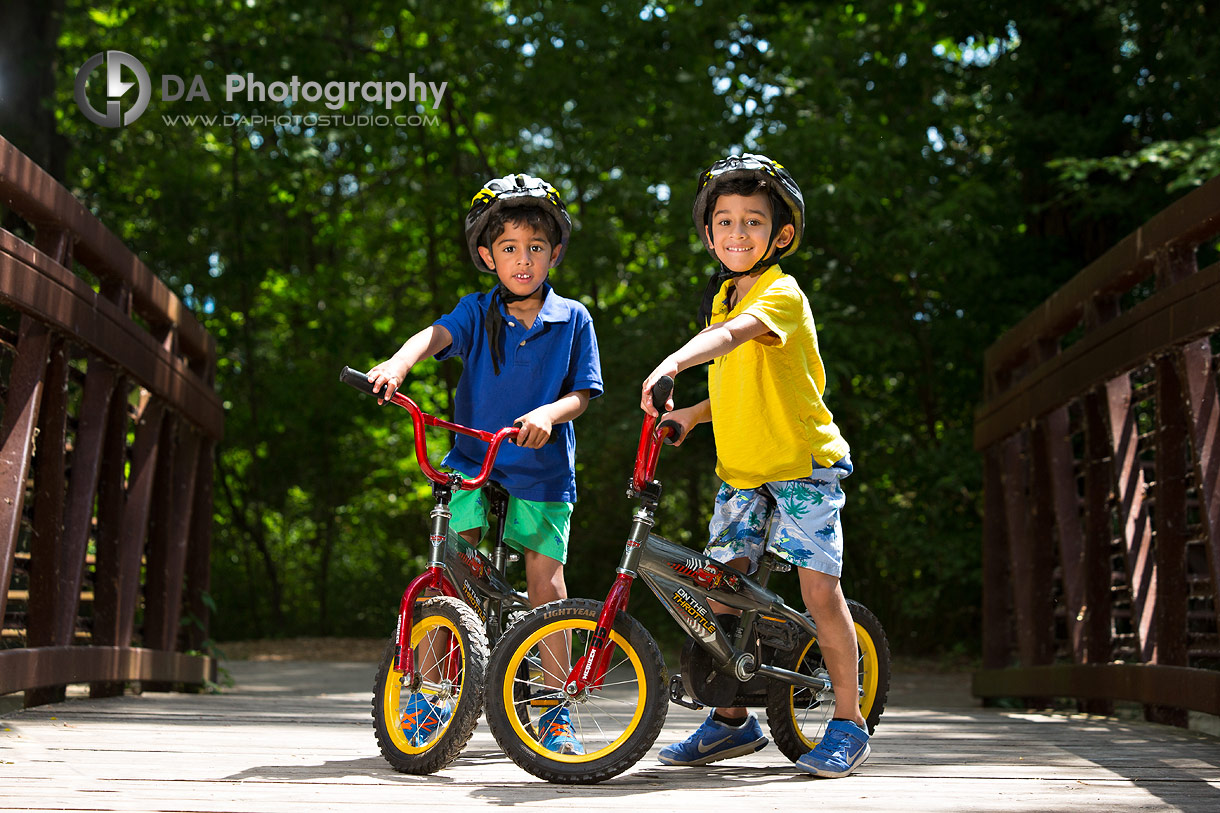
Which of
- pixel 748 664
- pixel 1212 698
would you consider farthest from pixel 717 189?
pixel 1212 698

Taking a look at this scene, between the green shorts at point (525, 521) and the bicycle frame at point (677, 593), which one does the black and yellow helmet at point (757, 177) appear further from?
the green shorts at point (525, 521)

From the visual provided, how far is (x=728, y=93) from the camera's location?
37.1 feet

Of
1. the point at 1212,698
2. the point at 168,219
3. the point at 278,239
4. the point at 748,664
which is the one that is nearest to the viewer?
the point at 748,664

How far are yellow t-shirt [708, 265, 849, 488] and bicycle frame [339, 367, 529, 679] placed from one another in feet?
1.97

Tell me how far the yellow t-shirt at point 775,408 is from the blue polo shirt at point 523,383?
39 cm

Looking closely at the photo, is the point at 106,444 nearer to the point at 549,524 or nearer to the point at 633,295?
the point at 549,524

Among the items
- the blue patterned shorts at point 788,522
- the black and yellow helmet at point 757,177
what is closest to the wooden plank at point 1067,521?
the blue patterned shorts at point 788,522

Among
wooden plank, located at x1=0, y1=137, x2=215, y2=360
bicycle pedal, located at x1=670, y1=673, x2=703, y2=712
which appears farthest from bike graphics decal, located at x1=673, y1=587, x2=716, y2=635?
wooden plank, located at x1=0, y1=137, x2=215, y2=360

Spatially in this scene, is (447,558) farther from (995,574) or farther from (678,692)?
(995,574)

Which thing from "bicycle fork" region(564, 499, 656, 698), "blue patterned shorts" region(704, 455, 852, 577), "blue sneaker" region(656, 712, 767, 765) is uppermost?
"blue patterned shorts" region(704, 455, 852, 577)

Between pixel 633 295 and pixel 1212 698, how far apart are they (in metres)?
8.36

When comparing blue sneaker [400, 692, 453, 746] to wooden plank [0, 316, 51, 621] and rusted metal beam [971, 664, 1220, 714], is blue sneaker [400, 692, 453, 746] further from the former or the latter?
rusted metal beam [971, 664, 1220, 714]

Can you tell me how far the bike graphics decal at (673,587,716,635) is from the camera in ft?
9.92

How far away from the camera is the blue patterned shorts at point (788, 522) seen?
→ 10.2ft
